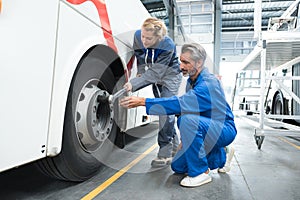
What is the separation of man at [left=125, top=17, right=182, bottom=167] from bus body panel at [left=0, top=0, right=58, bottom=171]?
2.94 ft

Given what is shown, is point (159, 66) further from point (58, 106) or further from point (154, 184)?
point (58, 106)

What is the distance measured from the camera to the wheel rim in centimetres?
150

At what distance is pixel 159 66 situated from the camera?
2.06m

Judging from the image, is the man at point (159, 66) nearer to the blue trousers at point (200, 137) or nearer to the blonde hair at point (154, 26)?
the blonde hair at point (154, 26)

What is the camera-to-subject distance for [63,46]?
116 cm

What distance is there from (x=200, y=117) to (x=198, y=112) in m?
0.05

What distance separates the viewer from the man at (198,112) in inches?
63.9

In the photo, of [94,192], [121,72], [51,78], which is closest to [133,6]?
[121,72]

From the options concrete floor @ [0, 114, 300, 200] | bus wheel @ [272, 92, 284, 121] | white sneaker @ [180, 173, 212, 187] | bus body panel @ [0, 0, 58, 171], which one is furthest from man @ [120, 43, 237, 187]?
bus wheel @ [272, 92, 284, 121]

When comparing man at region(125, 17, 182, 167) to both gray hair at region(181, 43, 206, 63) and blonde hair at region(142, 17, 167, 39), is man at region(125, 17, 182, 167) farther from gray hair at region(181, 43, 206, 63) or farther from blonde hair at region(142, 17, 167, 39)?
gray hair at region(181, 43, 206, 63)

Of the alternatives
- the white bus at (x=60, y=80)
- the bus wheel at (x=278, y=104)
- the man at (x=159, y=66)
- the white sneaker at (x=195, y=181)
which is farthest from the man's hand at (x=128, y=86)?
the bus wheel at (x=278, y=104)

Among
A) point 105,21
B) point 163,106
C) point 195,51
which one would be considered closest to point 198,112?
point 163,106

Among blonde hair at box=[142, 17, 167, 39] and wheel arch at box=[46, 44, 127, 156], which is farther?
blonde hair at box=[142, 17, 167, 39]

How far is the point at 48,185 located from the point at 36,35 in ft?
3.51
